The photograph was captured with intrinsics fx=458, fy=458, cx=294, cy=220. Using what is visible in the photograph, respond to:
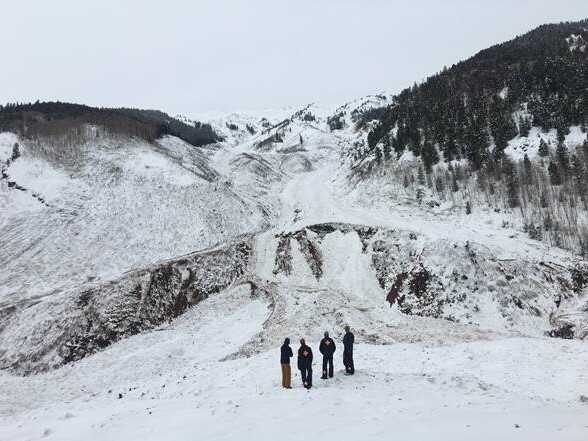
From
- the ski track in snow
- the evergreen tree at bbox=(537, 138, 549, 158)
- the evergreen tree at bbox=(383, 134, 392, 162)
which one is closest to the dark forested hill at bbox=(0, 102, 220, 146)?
the ski track in snow

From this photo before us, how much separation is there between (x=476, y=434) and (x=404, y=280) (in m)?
21.4

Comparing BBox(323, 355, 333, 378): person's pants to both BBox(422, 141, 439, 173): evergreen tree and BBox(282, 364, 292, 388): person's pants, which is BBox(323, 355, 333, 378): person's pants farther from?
BBox(422, 141, 439, 173): evergreen tree

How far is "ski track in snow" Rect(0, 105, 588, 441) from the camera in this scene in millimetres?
11992

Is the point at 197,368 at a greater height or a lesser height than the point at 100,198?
lesser

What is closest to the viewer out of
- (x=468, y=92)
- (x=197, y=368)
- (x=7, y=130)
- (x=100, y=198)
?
(x=197, y=368)

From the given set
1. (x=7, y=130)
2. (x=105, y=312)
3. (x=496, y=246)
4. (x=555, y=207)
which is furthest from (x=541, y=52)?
(x=7, y=130)

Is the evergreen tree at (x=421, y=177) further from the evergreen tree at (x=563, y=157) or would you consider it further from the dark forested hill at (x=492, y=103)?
the evergreen tree at (x=563, y=157)

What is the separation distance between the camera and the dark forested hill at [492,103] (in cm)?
5472

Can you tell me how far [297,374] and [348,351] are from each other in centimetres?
266

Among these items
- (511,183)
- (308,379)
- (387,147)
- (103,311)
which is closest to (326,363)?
(308,379)

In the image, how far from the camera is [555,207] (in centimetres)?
4103

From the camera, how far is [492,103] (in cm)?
6212

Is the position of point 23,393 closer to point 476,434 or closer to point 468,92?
point 476,434

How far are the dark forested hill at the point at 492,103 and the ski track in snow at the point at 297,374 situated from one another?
1534cm
